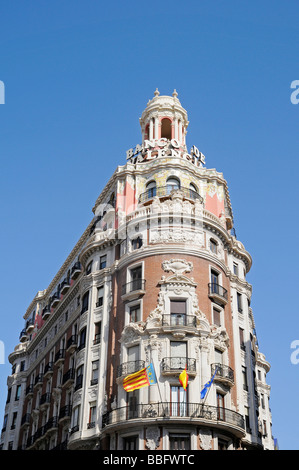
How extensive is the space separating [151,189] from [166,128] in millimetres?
14080

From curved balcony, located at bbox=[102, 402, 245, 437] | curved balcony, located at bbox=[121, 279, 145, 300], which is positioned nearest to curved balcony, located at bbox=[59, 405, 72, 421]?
curved balcony, located at bbox=[102, 402, 245, 437]

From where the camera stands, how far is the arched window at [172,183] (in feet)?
208

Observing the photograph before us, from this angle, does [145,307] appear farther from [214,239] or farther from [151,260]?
[214,239]

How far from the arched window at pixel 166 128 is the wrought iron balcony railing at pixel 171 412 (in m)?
36.1

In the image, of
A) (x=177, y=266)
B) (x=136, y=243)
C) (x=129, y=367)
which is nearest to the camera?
(x=129, y=367)

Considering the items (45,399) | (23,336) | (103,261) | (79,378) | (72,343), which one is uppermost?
(23,336)

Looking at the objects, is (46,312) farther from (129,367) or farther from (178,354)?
(178,354)

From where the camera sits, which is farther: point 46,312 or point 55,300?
point 46,312

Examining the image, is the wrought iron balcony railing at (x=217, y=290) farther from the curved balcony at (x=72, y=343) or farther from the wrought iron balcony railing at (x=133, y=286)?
the curved balcony at (x=72, y=343)

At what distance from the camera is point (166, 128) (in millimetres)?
75812

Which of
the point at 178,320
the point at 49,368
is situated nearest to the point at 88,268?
the point at 49,368

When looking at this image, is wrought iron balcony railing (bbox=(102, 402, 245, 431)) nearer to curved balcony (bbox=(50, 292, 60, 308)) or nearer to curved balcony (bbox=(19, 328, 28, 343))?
curved balcony (bbox=(50, 292, 60, 308))

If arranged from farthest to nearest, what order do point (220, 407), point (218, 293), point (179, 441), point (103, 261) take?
point (103, 261) < point (218, 293) < point (220, 407) < point (179, 441)
